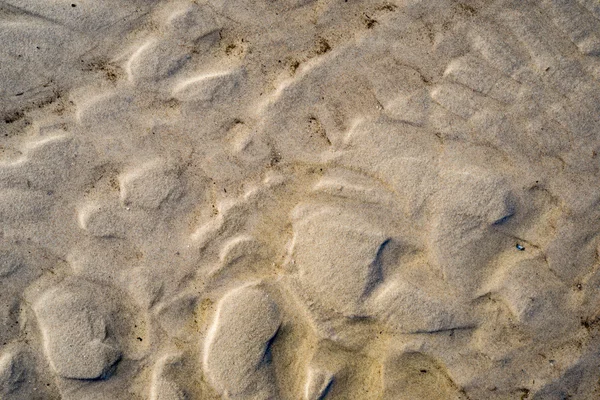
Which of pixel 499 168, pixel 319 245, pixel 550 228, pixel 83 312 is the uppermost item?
pixel 499 168

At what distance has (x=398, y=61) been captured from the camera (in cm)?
157

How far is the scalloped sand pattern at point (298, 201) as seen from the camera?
1.49 m

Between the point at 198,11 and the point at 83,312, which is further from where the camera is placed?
the point at 198,11

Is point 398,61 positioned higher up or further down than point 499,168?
higher up

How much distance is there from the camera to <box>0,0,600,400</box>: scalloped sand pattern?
149cm

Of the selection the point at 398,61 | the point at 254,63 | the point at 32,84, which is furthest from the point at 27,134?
the point at 398,61

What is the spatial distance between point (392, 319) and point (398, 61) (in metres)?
0.91

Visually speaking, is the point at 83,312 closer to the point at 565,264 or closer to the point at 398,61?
the point at 398,61

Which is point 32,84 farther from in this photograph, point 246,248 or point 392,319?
point 392,319

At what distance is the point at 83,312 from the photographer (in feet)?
4.90

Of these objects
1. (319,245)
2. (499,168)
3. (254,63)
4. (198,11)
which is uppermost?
(198,11)

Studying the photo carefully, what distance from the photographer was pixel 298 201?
154 cm

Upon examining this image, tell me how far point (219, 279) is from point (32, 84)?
38.2 inches

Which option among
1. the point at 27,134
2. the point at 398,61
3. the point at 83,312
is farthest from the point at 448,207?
the point at 27,134
